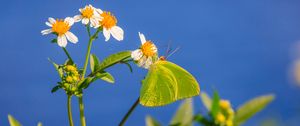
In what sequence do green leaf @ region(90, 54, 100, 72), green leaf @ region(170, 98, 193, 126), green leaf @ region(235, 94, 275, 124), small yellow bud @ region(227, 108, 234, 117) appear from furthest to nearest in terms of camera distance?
green leaf @ region(90, 54, 100, 72)
green leaf @ region(170, 98, 193, 126)
green leaf @ region(235, 94, 275, 124)
small yellow bud @ region(227, 108, 234, 117)

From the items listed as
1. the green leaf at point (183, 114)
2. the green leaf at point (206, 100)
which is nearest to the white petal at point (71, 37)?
the green leaf at point (183, 114)

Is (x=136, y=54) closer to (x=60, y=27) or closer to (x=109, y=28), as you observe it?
(x=109, y=28)

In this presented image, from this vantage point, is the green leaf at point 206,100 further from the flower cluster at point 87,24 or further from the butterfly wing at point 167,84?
the flower cluster at point 87,24

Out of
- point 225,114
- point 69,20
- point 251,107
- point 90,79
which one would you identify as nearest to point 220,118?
point 225,114

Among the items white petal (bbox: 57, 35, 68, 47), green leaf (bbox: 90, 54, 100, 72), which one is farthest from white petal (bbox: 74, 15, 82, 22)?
green leaf (bbox: 90, 54, 100, 72)

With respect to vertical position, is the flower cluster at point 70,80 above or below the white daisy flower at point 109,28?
below

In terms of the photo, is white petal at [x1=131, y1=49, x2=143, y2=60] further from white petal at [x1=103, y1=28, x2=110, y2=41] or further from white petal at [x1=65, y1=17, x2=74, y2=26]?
white petal at [x1=65, y1=17, x2=74, y2=26]

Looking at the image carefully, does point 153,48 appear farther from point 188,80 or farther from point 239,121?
point 239,121

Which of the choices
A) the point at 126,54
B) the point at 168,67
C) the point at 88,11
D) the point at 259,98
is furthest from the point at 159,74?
the point at 259,98
